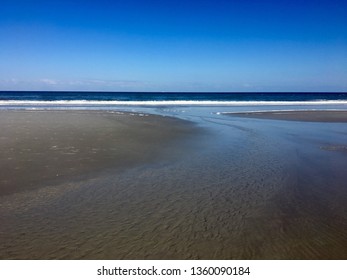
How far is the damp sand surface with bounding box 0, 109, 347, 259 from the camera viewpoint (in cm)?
388

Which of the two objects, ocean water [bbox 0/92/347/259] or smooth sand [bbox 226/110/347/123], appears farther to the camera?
smooth sand [bbox 226/110/347/123]

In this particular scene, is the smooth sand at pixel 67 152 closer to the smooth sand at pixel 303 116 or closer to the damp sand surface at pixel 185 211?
the damp sand surface at pixel 185 211

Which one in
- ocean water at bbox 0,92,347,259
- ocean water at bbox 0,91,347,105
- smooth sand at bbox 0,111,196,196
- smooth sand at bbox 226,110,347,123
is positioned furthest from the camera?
ocean water at bbox 0,91,347,105

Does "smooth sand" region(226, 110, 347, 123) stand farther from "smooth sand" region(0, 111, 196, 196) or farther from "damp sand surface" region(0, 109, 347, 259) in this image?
"damp sand surface" region(0, 109, 347, 259)

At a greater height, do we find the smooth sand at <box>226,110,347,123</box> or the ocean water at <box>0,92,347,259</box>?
the smooth sand at <box>226,110,347,123</box>

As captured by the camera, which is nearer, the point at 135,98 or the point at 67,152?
the point at 67,152

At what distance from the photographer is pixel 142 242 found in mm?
4023

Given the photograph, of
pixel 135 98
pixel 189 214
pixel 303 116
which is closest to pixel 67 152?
pixel 189 214

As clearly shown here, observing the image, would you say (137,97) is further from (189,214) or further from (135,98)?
(189,214)

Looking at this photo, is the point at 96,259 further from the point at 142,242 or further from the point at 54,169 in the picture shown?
the point at 54,169

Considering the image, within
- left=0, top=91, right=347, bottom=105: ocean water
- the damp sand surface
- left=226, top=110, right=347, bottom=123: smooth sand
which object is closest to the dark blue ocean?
left=0, top=91, right=347, bottom=105: ocean water

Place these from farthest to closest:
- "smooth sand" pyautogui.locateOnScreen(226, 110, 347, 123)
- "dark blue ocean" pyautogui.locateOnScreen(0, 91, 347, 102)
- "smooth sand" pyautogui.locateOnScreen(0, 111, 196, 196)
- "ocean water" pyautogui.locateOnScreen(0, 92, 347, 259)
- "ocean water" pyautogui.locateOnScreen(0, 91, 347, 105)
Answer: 1. "dark blue ocean" pyautogui.locateOnScreen(0, 91, 347, 102)
2. "ocean water" pyautogui.locateOnScreen(0, 91, 347, 105)
3. "smooth sand" pyautogui.locateOnScreen(226, 110, 347, 123)
4. "smooth sand" pyautogui.locateOnScreen(0, 111, 196, 196)
5. "ocean water" pyautogui.locateOnScreen(0, 92, 347, 259)

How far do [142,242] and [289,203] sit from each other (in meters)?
3.16

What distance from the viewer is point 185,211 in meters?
5.11
